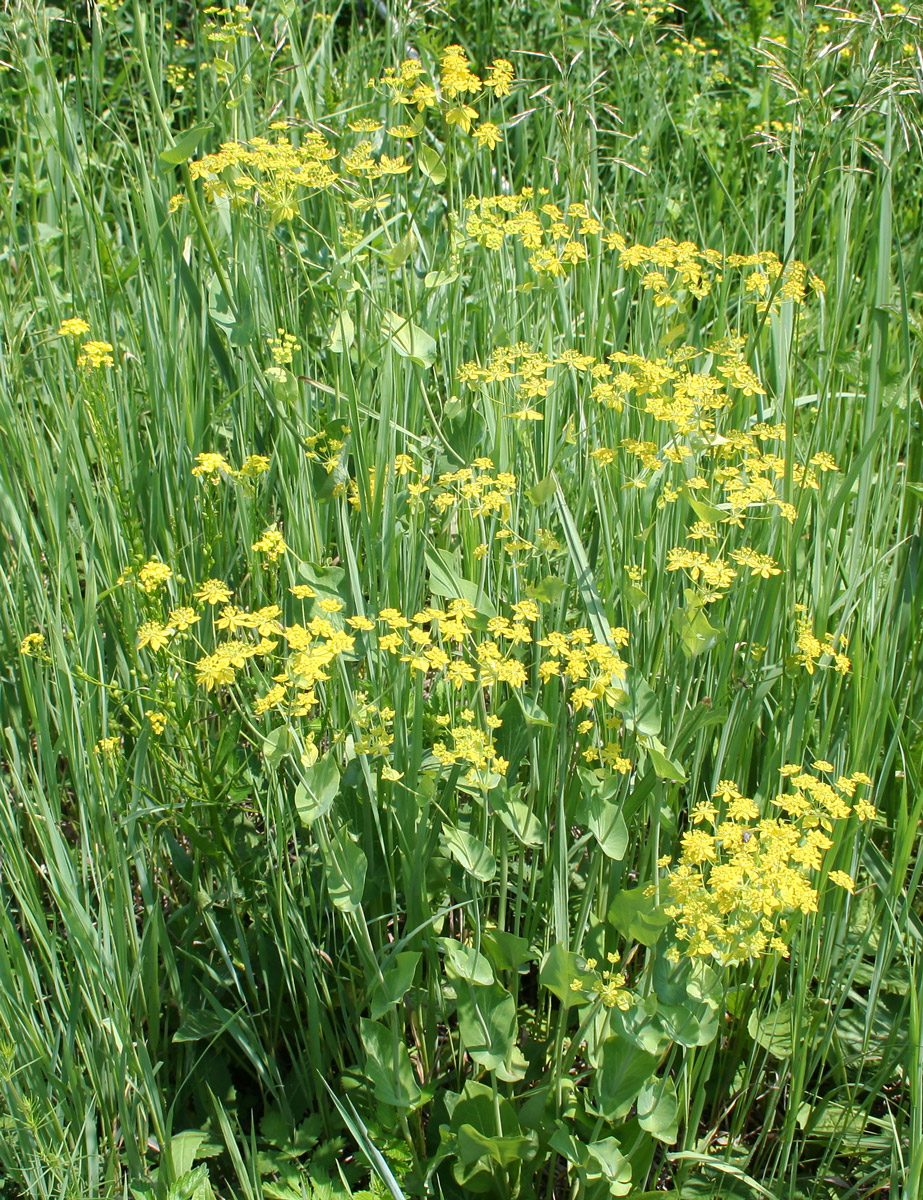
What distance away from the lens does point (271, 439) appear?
1.99m

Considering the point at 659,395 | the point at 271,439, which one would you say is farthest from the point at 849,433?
the point at 271,439

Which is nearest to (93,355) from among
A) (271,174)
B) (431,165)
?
(271,174)

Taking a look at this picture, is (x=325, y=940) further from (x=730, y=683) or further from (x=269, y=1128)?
(x=730, y=683)

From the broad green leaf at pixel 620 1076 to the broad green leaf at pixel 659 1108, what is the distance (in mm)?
14

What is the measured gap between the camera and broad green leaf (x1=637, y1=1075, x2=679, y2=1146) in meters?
1.22

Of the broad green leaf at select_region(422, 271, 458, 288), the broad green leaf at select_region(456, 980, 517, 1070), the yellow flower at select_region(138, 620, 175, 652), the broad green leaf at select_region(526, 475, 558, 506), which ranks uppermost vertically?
the broad green leaf at select_region(422, 271, 458, 288)

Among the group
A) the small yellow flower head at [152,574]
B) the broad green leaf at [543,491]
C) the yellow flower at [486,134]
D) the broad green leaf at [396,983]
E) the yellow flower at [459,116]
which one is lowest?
the broad green leaf at [396,983]

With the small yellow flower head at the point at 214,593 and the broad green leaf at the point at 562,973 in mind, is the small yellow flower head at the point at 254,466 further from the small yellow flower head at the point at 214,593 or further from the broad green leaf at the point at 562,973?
the broad green leaf at the point at 562,973

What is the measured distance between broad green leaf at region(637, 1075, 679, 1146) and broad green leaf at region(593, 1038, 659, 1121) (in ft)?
0.04

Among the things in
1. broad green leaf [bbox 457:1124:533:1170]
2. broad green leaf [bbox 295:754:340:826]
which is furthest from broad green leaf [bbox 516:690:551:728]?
broad green leaf [bbox 457:1124:533:1170]

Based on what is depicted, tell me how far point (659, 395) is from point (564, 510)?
34 centimetres

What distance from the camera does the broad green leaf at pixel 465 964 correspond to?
1227mm

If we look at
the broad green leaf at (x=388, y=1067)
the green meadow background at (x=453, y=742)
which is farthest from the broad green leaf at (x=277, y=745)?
the broad green leaf at (x=388, y=1067)

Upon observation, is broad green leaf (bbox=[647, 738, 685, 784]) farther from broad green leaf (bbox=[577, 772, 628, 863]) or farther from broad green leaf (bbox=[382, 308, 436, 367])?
broad green leaf (bbox=[382, 308, 436, 367])
